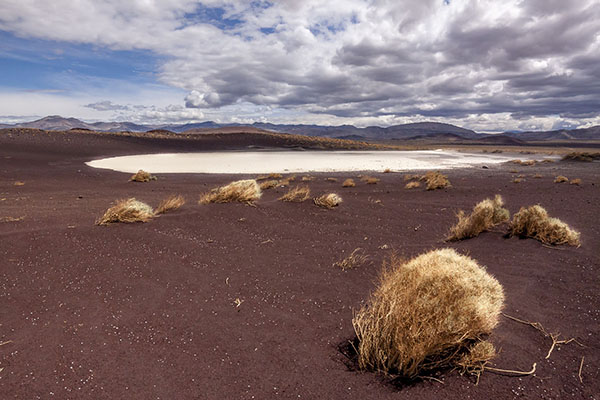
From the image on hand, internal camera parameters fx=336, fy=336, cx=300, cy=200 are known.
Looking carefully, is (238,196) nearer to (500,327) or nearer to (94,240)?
(94,240)

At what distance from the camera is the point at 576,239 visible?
284 inches

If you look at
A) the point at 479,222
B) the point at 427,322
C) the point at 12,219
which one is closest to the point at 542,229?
the point at 479,222

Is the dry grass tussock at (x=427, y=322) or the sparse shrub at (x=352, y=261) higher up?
the dry grass tussock at (x=427, y=322)

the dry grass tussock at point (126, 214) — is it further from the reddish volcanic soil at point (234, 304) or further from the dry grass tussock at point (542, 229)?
the dry grass tussock at point (542, 229)

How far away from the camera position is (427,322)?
10.9 ft

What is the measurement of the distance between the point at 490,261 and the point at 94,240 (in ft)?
25.9

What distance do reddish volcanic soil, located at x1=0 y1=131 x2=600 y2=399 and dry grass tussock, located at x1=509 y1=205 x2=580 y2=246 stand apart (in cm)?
27

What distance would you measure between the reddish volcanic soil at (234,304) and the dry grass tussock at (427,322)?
0.18 meters

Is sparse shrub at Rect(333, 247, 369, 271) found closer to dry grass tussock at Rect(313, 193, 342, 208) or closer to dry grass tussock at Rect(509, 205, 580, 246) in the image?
dry grass tussock at Rect(509, 205, 580, 246)

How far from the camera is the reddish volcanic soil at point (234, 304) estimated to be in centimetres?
330

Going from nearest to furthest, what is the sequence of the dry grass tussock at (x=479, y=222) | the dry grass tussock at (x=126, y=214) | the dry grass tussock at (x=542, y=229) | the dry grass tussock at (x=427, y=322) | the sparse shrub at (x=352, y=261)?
the dry grass tussock at (x=427, y=322), the sparse shrub at (x=352, y=261), the dry grass tussock at (x=542, y=229), the dry grass tussock at (x=126, y=214), the dry grass tussock at (x=479, y=222)

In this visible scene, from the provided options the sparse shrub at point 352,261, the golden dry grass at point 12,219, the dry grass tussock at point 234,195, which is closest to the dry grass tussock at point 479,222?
the sparse shrub at point 352,261

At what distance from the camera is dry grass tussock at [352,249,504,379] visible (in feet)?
10.6

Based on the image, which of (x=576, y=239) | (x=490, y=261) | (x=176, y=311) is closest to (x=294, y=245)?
(x=176, y=311)
